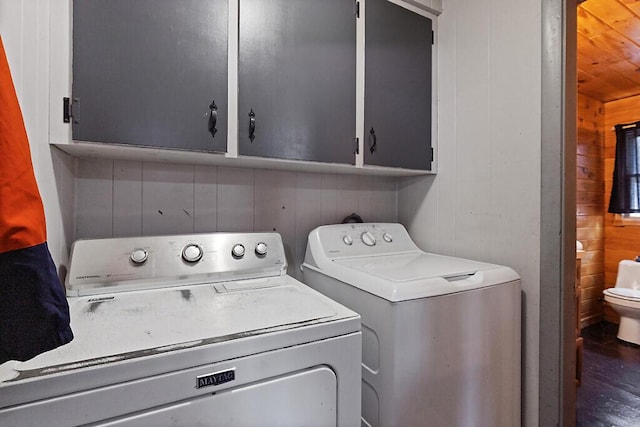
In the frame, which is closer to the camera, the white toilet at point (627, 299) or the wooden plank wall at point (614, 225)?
the white toilet at point (627, 299)

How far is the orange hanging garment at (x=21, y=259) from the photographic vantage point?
47cm

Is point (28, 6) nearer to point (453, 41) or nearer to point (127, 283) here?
point (127, 283)

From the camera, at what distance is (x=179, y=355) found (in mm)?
662

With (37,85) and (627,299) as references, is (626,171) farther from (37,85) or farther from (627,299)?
(37,85)

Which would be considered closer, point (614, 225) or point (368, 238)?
point (368, 238)

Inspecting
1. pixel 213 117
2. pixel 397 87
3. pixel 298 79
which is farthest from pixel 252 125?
pixel 397 87

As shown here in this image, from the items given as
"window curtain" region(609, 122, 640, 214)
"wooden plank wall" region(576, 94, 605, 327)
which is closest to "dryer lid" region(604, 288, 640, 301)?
"wooden plank wall" region(576, 94, 605, 327)

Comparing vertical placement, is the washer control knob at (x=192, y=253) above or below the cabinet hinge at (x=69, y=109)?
below

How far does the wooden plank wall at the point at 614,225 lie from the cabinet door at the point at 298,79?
11.6 ft

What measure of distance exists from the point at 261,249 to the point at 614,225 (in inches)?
156

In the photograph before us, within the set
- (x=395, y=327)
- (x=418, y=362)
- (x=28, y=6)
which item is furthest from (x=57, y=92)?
(x=418, y=362)

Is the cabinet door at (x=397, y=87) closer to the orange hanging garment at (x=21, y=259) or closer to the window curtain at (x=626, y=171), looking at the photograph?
the orange hanging garment at (x=21, y=259)

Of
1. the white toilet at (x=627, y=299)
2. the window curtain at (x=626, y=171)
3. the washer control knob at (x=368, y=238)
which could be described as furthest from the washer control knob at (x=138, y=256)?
the window curtain at (x=626, y=171)

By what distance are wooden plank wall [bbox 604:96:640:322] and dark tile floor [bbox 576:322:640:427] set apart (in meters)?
0.72
